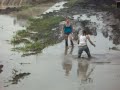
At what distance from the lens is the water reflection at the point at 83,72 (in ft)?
51.2

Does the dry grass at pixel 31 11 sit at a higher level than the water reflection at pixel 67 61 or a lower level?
higher

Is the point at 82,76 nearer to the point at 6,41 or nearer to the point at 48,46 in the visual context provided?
the point at 48,46

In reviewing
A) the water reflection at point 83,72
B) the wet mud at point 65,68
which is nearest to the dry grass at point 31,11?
the wet mud at point 65,68

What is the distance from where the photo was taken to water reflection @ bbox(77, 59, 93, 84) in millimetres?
15617

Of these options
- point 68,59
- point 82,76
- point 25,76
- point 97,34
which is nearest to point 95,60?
point 68,59

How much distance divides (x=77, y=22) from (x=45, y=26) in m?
2.50

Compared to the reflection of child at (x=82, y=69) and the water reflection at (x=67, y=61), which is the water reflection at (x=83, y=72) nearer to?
the reflection of child at (x=82, y=69)

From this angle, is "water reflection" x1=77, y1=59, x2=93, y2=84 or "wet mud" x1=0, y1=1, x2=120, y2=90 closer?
"wet mud" x1=0, y1=1, x2=120, y2=90

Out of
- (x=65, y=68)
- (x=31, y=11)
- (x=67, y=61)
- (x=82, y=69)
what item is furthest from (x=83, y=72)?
(x=31, y=11)

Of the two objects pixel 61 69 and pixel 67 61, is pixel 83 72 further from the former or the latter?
pixel 67 61

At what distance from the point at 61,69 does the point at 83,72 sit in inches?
46.6

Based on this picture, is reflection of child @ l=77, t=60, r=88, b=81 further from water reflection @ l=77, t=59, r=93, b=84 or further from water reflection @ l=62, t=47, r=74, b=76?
water reflection @ l=62, t=47, r=74, b=76

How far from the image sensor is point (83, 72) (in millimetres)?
16703

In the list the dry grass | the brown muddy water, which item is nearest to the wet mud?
the brown muddy water
